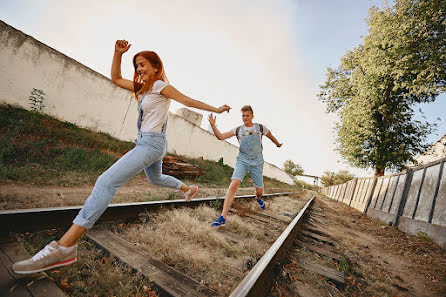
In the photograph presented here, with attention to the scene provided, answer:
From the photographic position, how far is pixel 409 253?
403 cm

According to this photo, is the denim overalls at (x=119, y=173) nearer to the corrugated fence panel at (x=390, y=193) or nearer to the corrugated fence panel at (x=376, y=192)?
the corrugated fence panel at (x=390, y=193)

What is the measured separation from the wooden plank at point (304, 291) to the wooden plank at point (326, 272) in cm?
45


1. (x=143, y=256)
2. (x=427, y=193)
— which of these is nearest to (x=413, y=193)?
(x=427, y=193)

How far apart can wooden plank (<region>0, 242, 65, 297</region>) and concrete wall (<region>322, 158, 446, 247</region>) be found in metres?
6.49

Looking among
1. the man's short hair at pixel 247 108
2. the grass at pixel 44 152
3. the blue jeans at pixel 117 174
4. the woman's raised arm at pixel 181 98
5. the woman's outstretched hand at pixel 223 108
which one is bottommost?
the grass at pixel 44 152

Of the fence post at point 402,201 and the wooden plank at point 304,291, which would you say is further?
the fence post at point 402,201

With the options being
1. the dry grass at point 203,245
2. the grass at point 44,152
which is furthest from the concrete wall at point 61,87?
the dry grass at point 203,245

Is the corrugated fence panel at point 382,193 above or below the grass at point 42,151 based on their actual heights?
above

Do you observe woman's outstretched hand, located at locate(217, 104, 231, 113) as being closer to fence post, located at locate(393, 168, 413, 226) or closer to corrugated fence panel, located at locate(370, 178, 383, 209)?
fence post, located at locate(393, 168, 413, 226)

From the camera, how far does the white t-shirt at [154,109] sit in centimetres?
187

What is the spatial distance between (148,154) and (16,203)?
2.28 meters

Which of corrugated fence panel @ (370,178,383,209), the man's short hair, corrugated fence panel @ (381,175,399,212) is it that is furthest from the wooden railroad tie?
corrugated fence panel @ (370,178,383,209)

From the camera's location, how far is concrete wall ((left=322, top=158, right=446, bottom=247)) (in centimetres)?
468

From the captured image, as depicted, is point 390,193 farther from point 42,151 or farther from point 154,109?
point 42,151
